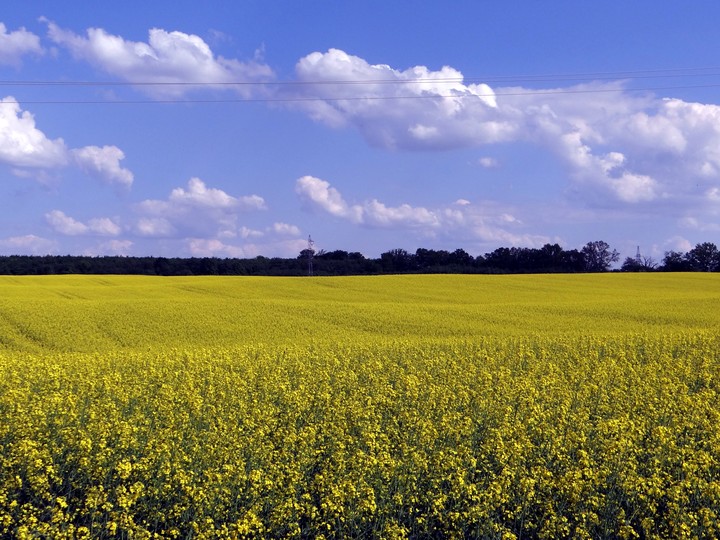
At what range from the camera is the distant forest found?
77.5 meters

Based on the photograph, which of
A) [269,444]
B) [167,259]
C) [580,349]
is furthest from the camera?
[167,259]

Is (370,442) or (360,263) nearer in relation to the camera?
(370,442)

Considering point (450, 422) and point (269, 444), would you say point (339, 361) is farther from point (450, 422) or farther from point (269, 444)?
point (269, 444)

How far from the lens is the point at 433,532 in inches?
287

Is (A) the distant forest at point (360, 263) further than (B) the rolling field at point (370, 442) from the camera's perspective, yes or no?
Yes

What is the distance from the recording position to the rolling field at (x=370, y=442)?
271 inches

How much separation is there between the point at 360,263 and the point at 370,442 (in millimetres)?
Result: 72160

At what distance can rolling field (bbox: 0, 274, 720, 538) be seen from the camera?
22.6 ft

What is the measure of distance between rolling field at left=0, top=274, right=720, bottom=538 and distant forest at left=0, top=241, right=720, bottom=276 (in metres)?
57.3

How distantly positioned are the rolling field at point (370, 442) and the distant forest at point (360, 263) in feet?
188

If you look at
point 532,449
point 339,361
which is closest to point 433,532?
point 532,449

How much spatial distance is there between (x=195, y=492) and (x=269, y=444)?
160 cm

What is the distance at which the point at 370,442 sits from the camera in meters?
8.08

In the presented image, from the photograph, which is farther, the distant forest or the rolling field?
the distant forest
